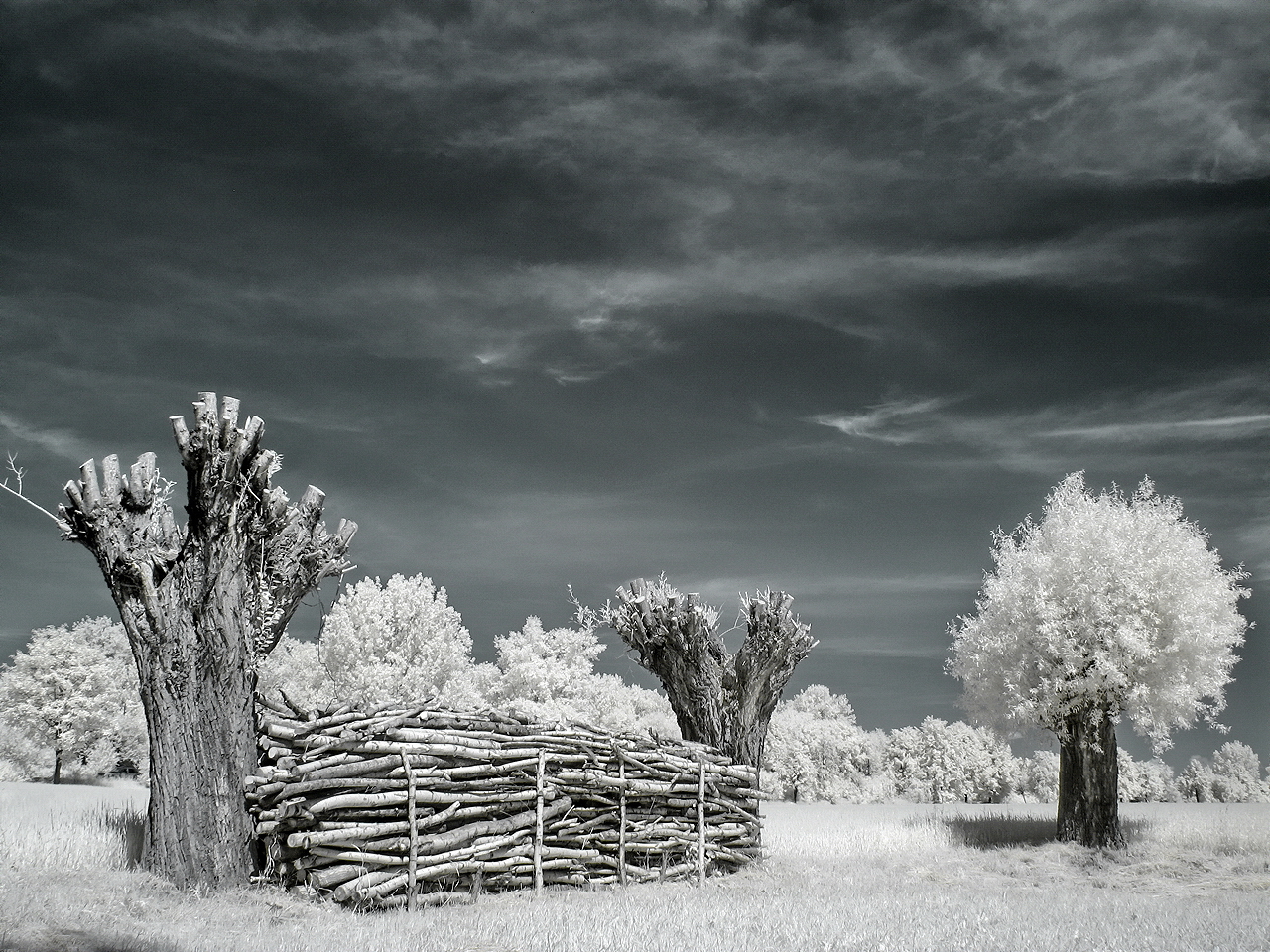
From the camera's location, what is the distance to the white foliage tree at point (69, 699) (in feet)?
135

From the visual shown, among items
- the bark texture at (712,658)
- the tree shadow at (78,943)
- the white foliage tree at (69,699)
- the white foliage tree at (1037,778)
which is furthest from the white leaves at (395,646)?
the white foliage tree at (1037,778)

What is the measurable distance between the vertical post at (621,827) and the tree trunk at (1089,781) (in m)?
12.3

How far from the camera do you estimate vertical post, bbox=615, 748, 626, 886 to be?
1357cm

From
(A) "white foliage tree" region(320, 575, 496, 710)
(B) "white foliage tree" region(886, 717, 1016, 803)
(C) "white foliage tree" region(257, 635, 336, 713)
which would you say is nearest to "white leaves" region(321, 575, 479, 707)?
(A) "white foliage tree" region(320, 575, 496, 710)

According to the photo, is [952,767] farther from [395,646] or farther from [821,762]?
[395,646]

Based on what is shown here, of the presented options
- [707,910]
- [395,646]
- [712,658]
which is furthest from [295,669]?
[707,910]

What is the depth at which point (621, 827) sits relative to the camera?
44.7 ft

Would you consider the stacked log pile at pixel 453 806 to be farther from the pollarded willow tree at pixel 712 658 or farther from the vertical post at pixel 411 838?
the pollarded willow tree at pixel 712 658

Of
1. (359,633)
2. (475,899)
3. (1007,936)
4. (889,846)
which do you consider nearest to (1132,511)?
(889,846)

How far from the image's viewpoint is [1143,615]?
69.5 feet

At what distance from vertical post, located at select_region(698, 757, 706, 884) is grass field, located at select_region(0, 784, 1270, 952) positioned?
A: 45 cm

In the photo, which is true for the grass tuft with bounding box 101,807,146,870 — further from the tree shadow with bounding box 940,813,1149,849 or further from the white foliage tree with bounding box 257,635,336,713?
the white foliage tree with bounding box 257,635,336,713

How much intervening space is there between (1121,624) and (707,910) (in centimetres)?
1478

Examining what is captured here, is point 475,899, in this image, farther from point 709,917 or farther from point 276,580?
point 276,580
